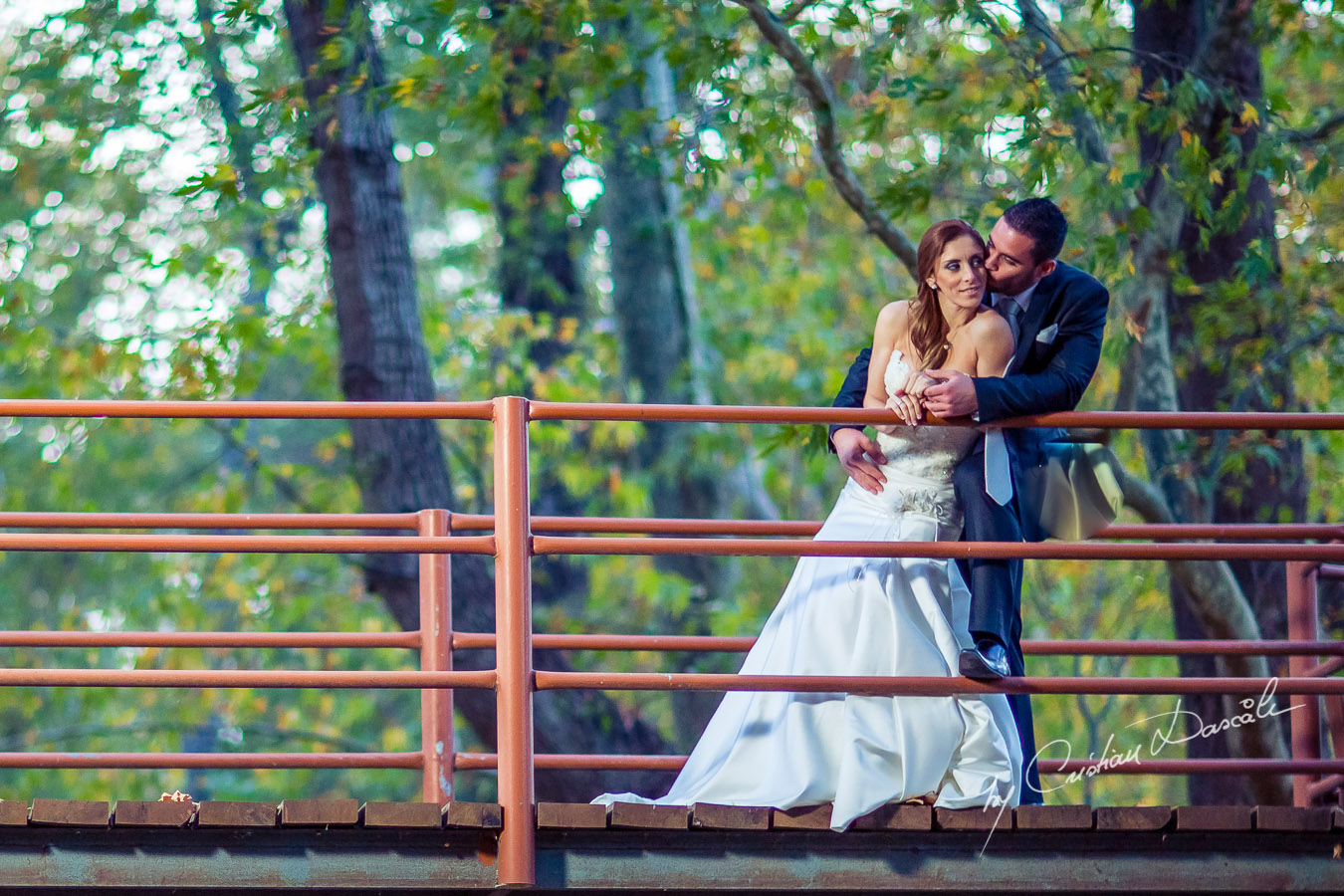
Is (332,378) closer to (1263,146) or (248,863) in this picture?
(1263,146)

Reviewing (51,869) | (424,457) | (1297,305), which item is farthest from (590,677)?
(1297,305)

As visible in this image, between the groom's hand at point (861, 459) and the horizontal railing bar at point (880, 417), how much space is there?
32 cm

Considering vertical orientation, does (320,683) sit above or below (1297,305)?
below

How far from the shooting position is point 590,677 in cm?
393

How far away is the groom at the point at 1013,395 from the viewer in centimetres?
402

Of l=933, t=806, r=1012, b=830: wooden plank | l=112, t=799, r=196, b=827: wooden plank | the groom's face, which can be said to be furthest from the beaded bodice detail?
l=112, t=799, r=196, b=827: wooden plank

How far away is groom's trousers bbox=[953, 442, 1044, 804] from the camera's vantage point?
A: 4.07m

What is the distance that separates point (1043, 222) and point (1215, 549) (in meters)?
1.03

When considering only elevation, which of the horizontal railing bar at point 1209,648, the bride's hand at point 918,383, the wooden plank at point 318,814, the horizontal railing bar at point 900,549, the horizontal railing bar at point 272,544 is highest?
the bride's hand at point 918,383

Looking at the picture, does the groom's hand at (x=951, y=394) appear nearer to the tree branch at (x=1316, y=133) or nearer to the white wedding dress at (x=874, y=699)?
the white wedding dress at (x=874, y=699)

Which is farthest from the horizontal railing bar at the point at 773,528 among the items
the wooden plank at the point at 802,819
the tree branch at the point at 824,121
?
the tree branch at the point at 824,121

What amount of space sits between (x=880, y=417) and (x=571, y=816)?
137 cm

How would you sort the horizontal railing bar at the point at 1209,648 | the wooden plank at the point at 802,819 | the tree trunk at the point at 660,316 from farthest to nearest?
the tree trunk at the point at 660,316 < the horizontal railing bar at the point at 1209,648 < the wooden plank at the point at 802,819

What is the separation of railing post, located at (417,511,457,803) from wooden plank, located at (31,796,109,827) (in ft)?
4.64
